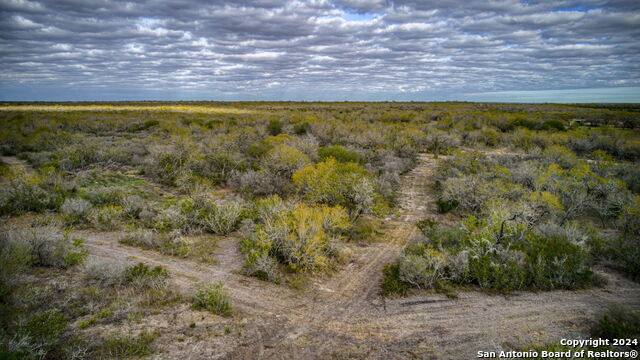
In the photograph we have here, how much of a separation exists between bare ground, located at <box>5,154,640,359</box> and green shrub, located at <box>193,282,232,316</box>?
0.16 meters

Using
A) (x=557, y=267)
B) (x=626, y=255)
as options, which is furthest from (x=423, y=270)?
(x=626, y=255)

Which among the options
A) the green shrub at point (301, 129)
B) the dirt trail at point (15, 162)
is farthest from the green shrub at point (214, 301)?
the green shrub at point (301, 129)

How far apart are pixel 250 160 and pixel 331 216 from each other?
8915 mm

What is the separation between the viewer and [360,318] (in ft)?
18.8

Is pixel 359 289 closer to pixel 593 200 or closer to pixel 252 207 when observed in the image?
pixel 252 207

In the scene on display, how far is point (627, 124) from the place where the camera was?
31.7 meters

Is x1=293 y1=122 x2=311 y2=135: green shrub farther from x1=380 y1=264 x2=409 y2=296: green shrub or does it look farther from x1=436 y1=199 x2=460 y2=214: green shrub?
x1=380 y1=264 x2=409 y2=296: green shrub

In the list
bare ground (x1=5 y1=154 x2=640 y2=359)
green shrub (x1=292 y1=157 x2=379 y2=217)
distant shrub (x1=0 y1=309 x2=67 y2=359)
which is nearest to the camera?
distant shrub (x1=0 y1=309 x2=67 y2=359)

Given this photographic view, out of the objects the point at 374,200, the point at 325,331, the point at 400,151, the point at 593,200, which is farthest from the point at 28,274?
the point at 400,151

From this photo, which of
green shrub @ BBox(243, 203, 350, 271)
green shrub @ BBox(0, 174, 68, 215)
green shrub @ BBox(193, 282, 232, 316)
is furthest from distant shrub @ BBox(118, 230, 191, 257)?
green shrub @ BBox(0, 174, 68, 215)

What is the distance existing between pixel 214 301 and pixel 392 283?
370 centimetres

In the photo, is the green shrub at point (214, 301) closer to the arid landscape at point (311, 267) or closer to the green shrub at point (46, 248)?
the arid landscape at point (311, 267)

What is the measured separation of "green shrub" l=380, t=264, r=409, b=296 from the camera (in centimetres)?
655

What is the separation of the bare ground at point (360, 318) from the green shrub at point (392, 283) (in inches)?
8.0
